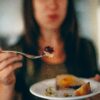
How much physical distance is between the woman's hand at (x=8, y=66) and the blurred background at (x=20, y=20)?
39mm

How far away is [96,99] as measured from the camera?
0.86 m

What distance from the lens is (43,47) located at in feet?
2.85

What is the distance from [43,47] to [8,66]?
0.41 feet

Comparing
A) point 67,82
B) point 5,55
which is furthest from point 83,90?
point 5,55

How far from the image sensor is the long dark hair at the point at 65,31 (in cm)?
86

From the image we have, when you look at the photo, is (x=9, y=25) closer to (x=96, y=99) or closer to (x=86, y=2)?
(x=86, y=2)

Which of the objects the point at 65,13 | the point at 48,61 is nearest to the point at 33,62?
the point at 48,61

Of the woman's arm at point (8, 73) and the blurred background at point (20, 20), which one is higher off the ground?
the blurred background at point (20, 20)

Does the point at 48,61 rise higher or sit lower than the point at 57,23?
lower

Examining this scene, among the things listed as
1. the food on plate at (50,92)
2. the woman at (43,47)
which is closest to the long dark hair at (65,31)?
the woman at (43,47)

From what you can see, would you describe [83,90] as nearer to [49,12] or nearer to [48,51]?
[48,51]

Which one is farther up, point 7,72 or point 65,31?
point 65,31

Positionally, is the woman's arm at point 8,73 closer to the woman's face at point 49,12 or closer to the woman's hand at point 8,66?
the woman's hand at point 8,66

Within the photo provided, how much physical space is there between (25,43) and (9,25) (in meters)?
0.08
